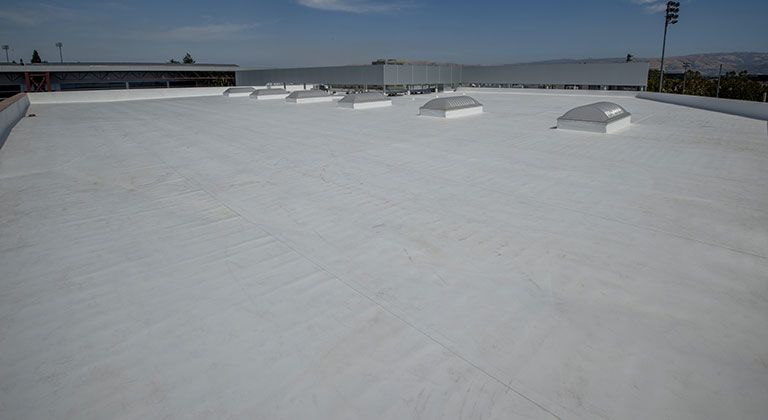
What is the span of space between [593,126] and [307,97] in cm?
2506

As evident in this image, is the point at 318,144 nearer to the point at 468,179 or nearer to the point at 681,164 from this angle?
the point at 468,179

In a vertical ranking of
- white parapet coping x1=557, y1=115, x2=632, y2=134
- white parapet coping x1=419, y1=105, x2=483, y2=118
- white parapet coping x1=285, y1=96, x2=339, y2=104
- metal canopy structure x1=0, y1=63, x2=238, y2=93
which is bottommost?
white parapet coping x1=557, y1=115, x2=632, y2=134

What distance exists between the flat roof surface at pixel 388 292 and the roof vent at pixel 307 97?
25.0 m

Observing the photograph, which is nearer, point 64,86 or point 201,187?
point 201,187

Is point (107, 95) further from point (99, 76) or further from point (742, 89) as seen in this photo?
point (742, 89)

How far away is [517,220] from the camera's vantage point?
7723mm

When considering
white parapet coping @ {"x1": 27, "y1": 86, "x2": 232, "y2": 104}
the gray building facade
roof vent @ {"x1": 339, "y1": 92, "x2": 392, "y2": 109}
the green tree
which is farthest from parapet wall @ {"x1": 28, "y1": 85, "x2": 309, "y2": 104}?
the green tree

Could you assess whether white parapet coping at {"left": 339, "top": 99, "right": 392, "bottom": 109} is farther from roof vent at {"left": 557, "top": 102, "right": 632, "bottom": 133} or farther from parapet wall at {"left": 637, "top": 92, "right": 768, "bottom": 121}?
parapet wall at {"left": 637, "top": 92, "right": 768, "bottom": 121}

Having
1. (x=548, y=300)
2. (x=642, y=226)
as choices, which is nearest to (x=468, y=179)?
(x=642, y=226)

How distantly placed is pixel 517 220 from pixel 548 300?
9.37 ft

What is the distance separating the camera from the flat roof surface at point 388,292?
3670 mm

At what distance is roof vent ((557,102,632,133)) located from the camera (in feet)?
57.7

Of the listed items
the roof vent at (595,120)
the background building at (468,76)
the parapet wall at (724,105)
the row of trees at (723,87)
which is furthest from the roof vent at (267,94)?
the row of trees at (723,87)

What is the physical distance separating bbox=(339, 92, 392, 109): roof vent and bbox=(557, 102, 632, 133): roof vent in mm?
15508
